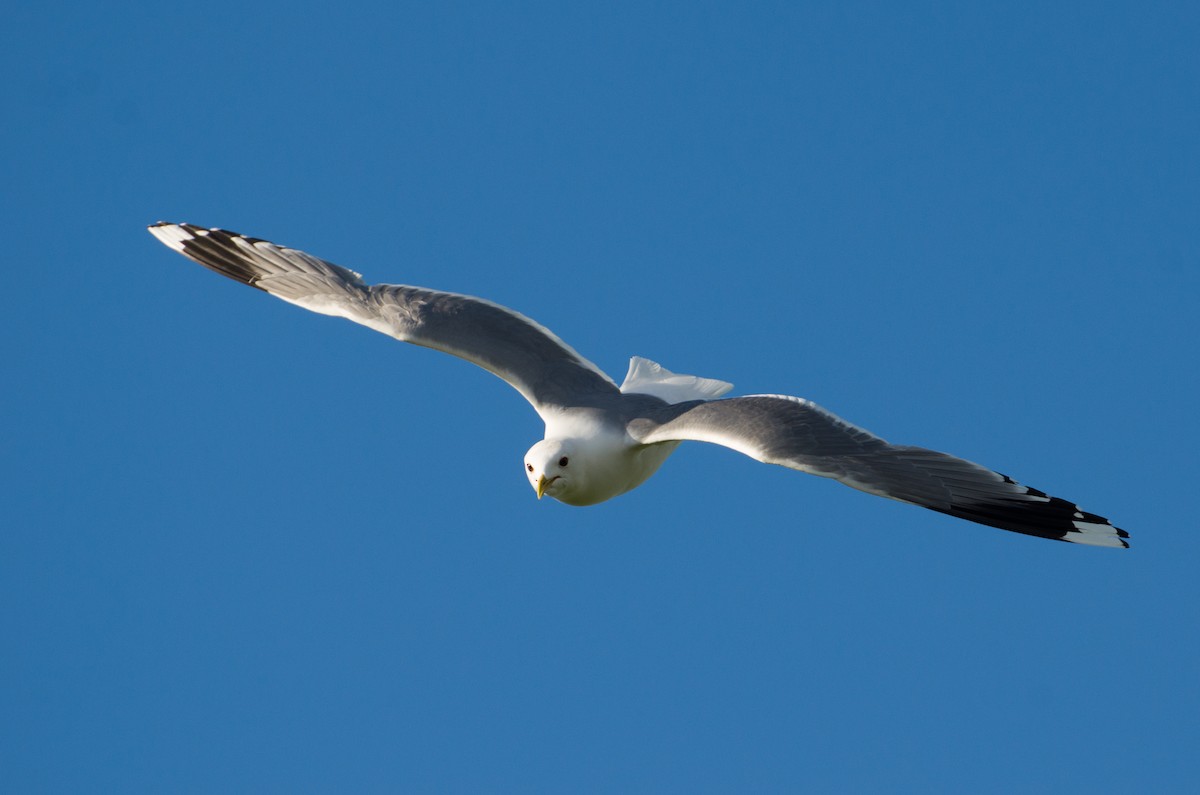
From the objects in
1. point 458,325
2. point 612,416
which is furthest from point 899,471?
point 458,325

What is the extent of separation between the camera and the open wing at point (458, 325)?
8.82 meters

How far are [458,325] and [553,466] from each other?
1.46 meters

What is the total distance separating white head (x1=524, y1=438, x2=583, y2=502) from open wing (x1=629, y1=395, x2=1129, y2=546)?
94cm

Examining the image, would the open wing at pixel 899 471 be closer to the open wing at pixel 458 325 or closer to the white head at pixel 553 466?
the white head at pixel 553 466

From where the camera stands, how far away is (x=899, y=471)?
6.96 meters

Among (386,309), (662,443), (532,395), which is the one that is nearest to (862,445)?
(662,443)

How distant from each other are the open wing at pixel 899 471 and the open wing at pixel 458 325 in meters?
1.57

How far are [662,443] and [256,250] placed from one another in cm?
330

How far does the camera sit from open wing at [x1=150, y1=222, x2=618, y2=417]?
882 centimetres

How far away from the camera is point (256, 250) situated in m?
10.1

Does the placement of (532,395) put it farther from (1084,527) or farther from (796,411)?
(1084,527)

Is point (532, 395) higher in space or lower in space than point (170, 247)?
lower

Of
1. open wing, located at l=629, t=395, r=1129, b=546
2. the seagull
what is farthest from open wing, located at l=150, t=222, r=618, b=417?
open wing, located at l=629, t=395, r=1129, b=546

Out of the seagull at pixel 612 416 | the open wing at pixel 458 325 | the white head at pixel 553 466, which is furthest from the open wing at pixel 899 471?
the open wing at pixel 458 325
